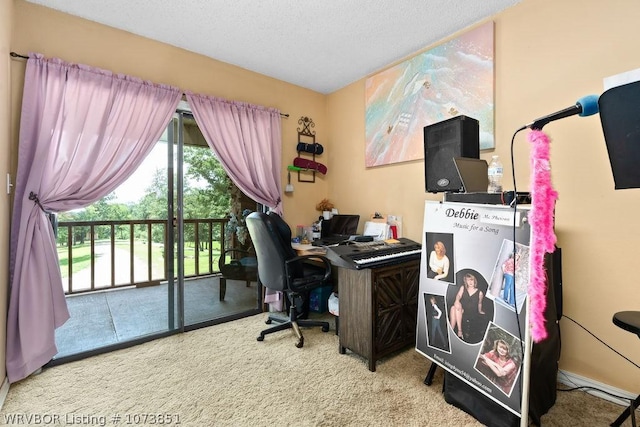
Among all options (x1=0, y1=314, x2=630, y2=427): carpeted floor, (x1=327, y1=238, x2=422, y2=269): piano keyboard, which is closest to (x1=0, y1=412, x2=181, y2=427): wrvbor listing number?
(x1=0, y1=314, x2=630, y2=427): carpeted floor

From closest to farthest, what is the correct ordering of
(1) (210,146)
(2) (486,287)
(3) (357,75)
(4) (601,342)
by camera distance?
1. (2) (486,287)
2. (4) (601,342)
3. (1) (210,146)
4. (3) (357,75)

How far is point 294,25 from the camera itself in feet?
7.47

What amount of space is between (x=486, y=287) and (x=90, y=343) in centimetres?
297

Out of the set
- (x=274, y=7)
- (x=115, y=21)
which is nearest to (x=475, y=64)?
(x=274, y=7)

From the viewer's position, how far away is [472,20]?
2.22 m

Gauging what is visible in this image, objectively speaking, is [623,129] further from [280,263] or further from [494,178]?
[280,263]

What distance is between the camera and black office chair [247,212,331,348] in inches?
90.5

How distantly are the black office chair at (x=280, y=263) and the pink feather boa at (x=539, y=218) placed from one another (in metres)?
1.56

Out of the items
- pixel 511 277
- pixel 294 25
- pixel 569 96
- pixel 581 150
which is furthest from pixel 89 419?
pixel 569 96

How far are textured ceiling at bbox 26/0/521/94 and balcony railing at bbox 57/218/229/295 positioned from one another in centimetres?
166

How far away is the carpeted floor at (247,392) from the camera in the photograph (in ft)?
5.03

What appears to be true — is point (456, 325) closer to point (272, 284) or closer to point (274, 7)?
point (272, 284)

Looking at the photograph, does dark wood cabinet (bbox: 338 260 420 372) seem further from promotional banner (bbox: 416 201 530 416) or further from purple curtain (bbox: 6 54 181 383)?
purple curtain (bbox: 6 54 181 383)

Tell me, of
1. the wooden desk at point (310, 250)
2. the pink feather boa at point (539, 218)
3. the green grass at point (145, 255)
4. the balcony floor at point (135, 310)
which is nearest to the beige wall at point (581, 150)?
the pink feather boa at point (539, 218)
